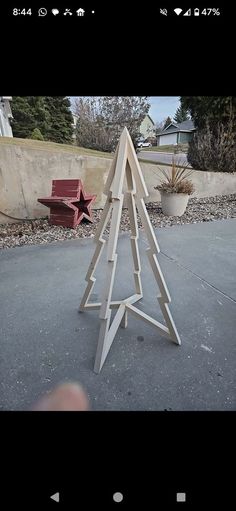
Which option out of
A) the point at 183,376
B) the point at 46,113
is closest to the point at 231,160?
the point at 183,376

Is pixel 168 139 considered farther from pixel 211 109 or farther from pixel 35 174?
pixel 35 174

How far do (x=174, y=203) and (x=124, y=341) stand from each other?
10.5 ft

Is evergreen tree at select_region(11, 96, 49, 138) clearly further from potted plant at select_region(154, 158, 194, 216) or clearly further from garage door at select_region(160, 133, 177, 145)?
potted plant at select_region(154, 158, 194, 216)

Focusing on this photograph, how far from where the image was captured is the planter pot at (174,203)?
4.29 meters

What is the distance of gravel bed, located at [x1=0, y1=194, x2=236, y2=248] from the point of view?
357 cm

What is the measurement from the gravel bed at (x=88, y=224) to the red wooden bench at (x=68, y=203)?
0.12 meters

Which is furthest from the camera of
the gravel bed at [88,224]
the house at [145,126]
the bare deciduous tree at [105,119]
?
the house at [145,126]

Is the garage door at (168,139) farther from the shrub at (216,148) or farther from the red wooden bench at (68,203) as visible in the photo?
the red wooden bench at (68,203)

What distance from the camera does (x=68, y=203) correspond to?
3.64m

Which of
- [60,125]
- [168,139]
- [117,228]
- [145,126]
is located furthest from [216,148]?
[168,139]
